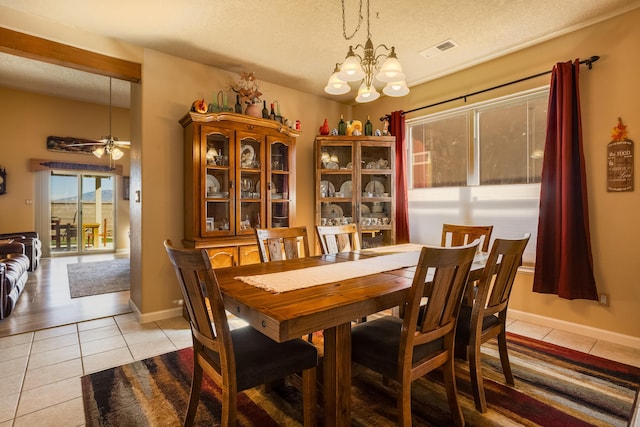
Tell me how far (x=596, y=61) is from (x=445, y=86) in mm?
1375

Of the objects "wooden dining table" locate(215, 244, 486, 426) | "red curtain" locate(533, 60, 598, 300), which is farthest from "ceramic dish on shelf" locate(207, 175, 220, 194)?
"red curtain" locate(533, 60, 598, 300)

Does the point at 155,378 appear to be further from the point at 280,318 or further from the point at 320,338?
the point at 280,318

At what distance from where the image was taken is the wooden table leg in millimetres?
1409

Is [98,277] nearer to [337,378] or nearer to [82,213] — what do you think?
[82,213]

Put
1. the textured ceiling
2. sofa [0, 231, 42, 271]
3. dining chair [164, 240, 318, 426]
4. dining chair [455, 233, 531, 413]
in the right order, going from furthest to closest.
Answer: sofa [0, 231, 42, 271] → the textured ceiling → dining chair [455, 233, 531, 413] → dining chair [164, 240, 318, 426]

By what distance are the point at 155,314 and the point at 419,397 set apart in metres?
2.57

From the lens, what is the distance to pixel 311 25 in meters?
2.80

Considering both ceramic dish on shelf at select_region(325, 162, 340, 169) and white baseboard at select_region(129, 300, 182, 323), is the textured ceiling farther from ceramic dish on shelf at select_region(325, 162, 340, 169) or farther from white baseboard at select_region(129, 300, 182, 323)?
white baseboard at select_region(129, 300, 182, 323)

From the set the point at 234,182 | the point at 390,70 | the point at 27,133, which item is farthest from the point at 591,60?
the point at 27,133

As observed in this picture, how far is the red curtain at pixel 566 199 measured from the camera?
9.06ft

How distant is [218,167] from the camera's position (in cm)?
330

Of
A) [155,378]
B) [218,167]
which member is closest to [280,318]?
[155,378]

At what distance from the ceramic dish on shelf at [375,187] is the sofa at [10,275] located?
13.1ft

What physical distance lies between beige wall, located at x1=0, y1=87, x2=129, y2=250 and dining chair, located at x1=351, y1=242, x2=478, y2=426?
722 cm
